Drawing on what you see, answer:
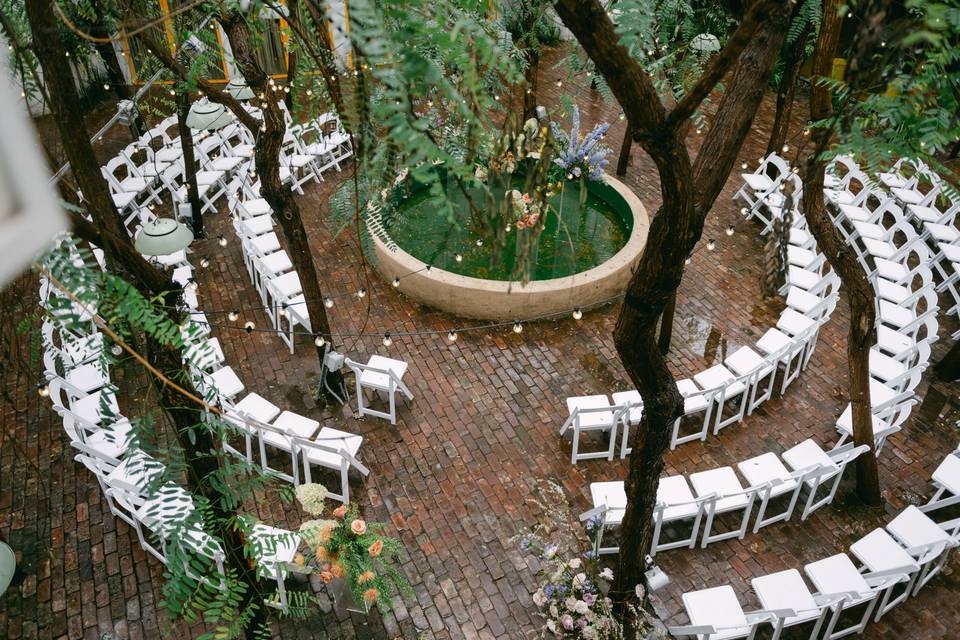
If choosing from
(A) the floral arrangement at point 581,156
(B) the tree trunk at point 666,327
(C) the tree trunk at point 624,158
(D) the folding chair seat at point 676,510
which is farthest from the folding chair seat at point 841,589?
(C) the tree trunk at point 624,158

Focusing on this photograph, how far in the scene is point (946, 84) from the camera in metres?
3.80

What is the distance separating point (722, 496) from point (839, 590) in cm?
116

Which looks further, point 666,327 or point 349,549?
point 666,327

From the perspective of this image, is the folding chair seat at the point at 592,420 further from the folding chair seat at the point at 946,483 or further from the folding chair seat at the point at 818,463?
the folding chair seat at the point at 946,483

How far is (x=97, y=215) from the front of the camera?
3.39 m

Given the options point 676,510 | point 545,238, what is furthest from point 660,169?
point 545,238

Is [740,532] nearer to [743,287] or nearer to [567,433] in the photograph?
[567,433]

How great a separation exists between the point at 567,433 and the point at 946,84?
5.02 meters

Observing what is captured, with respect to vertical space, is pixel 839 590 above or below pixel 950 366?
above

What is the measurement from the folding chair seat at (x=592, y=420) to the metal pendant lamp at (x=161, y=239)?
7.85 ft

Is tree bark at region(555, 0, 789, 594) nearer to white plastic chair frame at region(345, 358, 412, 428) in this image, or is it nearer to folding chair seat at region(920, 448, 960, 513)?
white plastic chair frame at region(345, 358, 412, 428)

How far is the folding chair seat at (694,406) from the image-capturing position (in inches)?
295

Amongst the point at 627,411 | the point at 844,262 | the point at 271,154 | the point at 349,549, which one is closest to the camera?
the point at 349,549

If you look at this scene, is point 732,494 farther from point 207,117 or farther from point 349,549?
point 207,117
